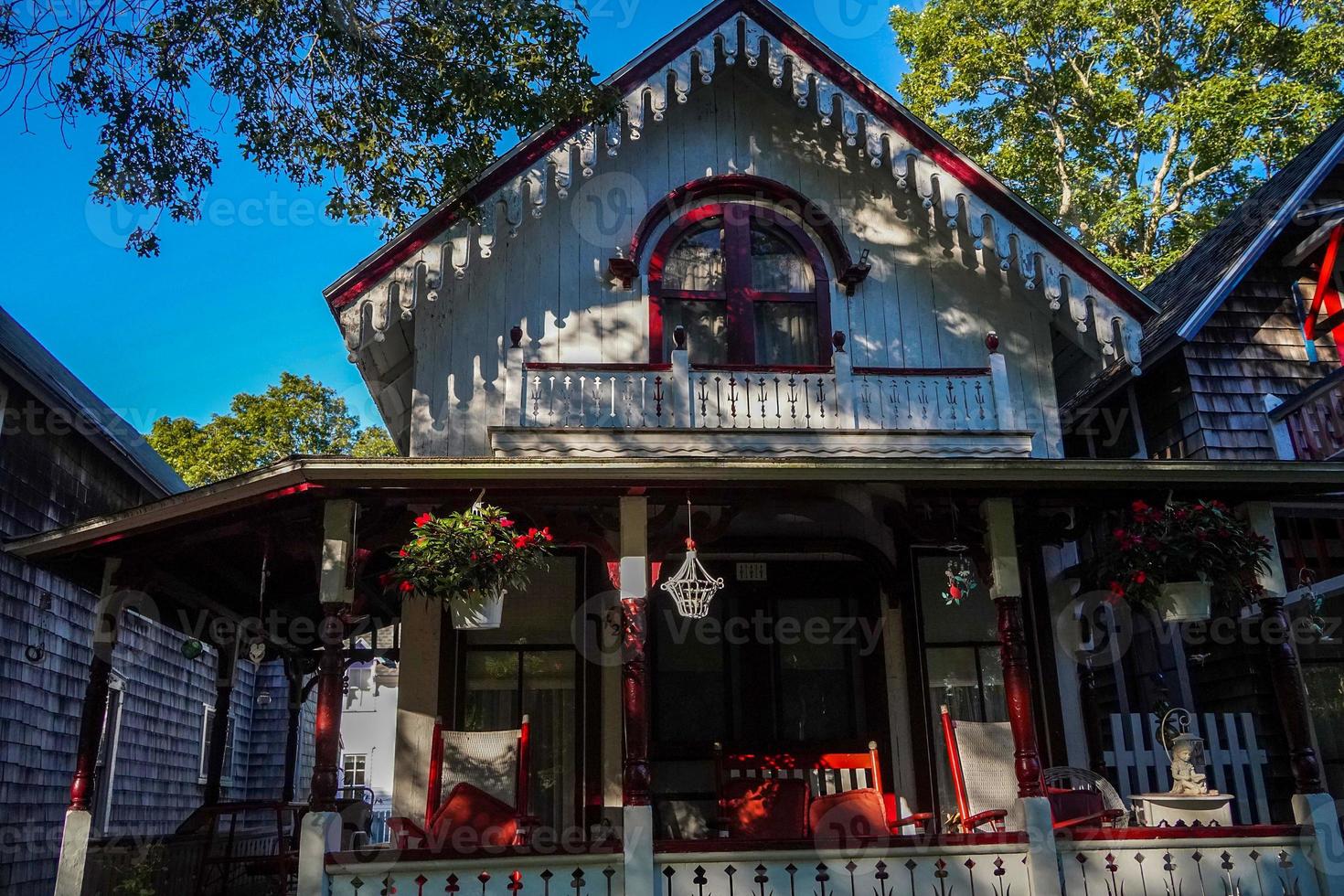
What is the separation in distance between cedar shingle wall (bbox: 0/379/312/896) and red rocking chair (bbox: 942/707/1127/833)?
789 centimetres

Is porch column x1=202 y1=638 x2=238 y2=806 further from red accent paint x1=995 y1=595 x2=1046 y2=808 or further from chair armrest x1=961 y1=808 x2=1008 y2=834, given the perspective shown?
red accent paint x1=995 y1=595 x2=1046 y2=808

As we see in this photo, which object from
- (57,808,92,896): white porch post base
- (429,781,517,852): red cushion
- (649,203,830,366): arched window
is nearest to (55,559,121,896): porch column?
(57,808,92,896): white porch post base

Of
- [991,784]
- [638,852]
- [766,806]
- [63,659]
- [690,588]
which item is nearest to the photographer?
[638,852]

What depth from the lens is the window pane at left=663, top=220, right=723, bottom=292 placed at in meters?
10.0

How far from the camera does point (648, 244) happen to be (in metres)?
9.92

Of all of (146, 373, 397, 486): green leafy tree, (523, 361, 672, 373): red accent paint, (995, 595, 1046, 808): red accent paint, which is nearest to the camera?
(995, 595, 1046, 808): red accent paint

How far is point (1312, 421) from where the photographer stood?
34.4 feet

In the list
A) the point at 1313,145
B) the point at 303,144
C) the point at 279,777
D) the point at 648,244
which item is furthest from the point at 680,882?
the point at 279,777

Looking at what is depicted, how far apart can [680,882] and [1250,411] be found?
7884 millimetres

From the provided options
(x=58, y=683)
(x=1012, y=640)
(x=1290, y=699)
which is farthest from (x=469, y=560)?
(x=58, y=683)

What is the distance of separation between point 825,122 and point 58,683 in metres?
9.04

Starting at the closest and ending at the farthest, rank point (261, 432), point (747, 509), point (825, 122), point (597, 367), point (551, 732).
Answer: point (747, 509), point (551, 732), point (597, 367), point (825, 122), point (261, 432)

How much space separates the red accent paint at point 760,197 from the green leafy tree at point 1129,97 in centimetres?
1312

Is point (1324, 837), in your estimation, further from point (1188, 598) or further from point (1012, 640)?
point (1012, 640)
